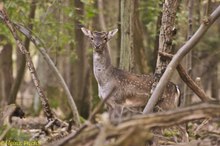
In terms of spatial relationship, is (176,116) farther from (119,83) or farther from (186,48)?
(119,83)

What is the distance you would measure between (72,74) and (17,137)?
10474mm

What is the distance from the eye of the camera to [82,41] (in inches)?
738

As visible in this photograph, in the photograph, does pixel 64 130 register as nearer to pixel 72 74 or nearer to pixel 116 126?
pixel 116 126

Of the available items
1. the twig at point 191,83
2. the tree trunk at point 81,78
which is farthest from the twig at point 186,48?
the tree trunk at point 81,78

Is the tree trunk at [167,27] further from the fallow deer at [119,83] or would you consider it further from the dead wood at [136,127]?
the dead wood at [136,127]

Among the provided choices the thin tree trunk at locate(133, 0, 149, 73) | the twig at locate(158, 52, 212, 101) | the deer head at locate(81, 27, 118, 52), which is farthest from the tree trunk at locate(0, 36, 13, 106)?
the twig at locate(158, 52, 212, 101)

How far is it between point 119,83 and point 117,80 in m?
0.07

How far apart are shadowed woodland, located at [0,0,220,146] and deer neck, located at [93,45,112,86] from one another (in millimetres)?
20

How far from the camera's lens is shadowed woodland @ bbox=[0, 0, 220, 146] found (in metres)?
4.02

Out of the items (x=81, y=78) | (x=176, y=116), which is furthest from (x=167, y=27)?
(x=81, y=78)

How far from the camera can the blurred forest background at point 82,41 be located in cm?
1333

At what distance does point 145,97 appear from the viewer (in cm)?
1066

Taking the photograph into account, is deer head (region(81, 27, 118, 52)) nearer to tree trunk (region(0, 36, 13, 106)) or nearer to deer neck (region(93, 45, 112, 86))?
deer neck (region(93, 45, 112, 86))

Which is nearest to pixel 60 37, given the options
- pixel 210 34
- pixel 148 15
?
pixel 148 15
